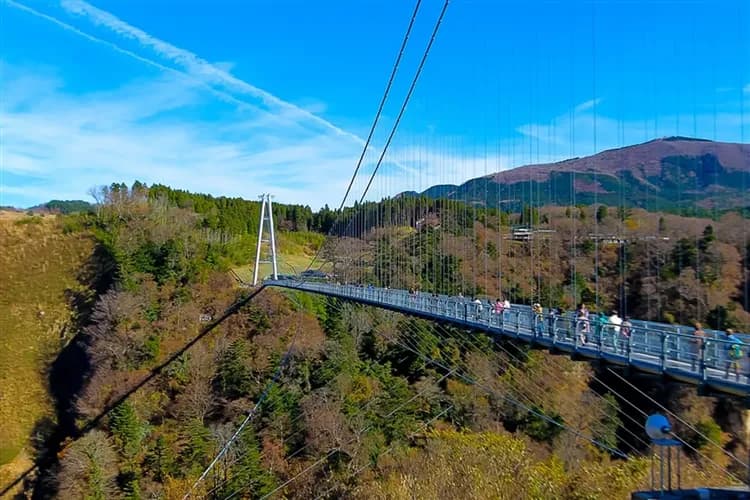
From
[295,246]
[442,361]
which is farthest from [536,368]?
[295,246]

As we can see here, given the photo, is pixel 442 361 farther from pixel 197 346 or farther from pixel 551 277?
pixel 197 346

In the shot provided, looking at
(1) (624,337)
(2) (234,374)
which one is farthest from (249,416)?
(1) (624,337)

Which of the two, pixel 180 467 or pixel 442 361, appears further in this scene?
pixel 442 361

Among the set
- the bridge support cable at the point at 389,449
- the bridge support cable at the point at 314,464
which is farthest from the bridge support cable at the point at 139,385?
the bridge support cable at the point at 389,449

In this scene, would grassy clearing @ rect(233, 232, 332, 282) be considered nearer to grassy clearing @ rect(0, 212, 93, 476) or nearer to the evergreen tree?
grassy clearing @ rect(0, 212, 93, 476)

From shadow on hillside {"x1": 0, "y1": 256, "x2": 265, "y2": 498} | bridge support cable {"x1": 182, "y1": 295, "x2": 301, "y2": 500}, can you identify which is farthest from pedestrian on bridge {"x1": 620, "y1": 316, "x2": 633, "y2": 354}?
shadow on hillside {"x1": 0, "y1": 256, "x2": 265, "y2": 498}

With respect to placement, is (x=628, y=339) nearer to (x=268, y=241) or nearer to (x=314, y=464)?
(x=314, y=464)
